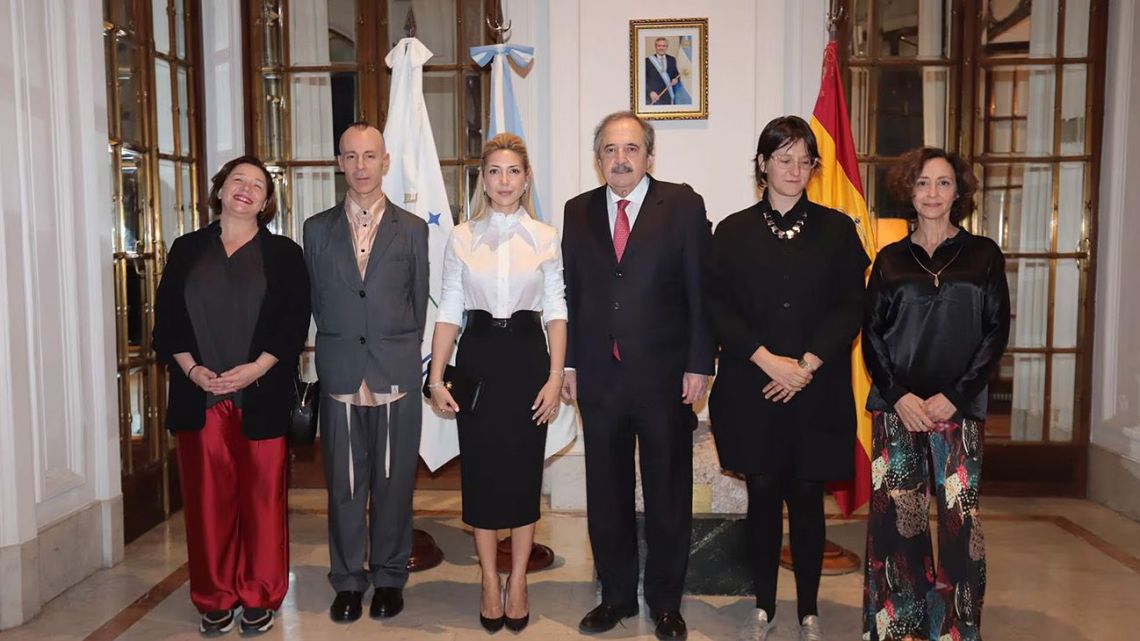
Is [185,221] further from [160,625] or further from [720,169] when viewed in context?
[720,169]

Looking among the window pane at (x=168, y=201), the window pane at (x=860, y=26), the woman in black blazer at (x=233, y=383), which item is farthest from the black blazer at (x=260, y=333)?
the window pane at (x=860, y=26)

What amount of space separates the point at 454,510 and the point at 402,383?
1603mm

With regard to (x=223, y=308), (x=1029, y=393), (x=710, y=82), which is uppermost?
(x=710, y=82)

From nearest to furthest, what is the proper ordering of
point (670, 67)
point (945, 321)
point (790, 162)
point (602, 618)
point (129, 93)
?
point (945, 321) < point (790, 162) < point (602, 618) < point (129, 93) < point (670, 67)

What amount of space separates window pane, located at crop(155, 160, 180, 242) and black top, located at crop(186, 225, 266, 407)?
1.56 metres

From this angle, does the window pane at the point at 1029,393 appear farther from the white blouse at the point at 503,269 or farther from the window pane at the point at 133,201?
the window pane at the point at 133,201

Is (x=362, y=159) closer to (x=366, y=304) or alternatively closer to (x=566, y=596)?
(x=366, y=304)

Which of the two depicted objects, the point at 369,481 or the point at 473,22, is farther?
the point at 473,22

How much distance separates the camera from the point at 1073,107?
4.67 meters

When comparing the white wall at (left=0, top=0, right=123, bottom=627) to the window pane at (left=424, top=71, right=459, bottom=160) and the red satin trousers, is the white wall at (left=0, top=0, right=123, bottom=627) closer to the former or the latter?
the red satin trousers

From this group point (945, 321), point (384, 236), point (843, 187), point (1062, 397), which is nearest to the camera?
point (945, 321)

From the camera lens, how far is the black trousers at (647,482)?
2.89 m

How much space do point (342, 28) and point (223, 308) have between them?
2.41m

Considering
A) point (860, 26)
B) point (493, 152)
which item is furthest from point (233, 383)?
point (860, 26)
